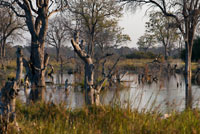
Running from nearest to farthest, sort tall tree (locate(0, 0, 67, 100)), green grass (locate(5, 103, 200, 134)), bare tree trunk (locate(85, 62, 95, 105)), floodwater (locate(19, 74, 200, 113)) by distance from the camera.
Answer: green grass (locate(5, 103, 200, 134)), floodwater (locate(19, 74, 200, 113)), bare tree trunk (locate(85, 62, 95, 105)), tall tree (locate(0, 0, 67, 100))

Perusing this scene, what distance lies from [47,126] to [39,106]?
10.4 ft

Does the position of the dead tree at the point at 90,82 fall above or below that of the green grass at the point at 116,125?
above

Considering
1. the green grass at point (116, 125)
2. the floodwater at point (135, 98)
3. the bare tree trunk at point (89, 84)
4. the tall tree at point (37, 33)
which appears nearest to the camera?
the green grass at point (116, 125)

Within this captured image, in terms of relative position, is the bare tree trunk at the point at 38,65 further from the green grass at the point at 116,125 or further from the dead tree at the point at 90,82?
the green grass at the point at 116,125

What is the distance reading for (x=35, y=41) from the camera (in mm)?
13789

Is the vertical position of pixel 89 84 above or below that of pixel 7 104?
above

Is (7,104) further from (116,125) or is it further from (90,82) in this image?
(90,82)

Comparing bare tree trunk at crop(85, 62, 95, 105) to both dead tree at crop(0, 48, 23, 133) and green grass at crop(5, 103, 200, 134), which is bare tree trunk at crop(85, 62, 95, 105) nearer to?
green grass at crop(5, 103, 200, 134)

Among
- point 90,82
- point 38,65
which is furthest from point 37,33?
point 90,82

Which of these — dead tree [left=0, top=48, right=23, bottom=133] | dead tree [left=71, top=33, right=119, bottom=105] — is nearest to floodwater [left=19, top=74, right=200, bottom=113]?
dead tree [left=71, top=33, right=119, bottom=105]

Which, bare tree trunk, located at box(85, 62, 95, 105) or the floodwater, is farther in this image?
bare tree trunk, located at box(85, 62, 95, 105)

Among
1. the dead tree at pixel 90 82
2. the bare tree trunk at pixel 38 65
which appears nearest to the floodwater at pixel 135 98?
the dead tree at pixel 90 82

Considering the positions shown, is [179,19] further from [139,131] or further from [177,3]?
[139,131]

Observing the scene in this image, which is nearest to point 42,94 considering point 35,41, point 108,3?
point 35,41
